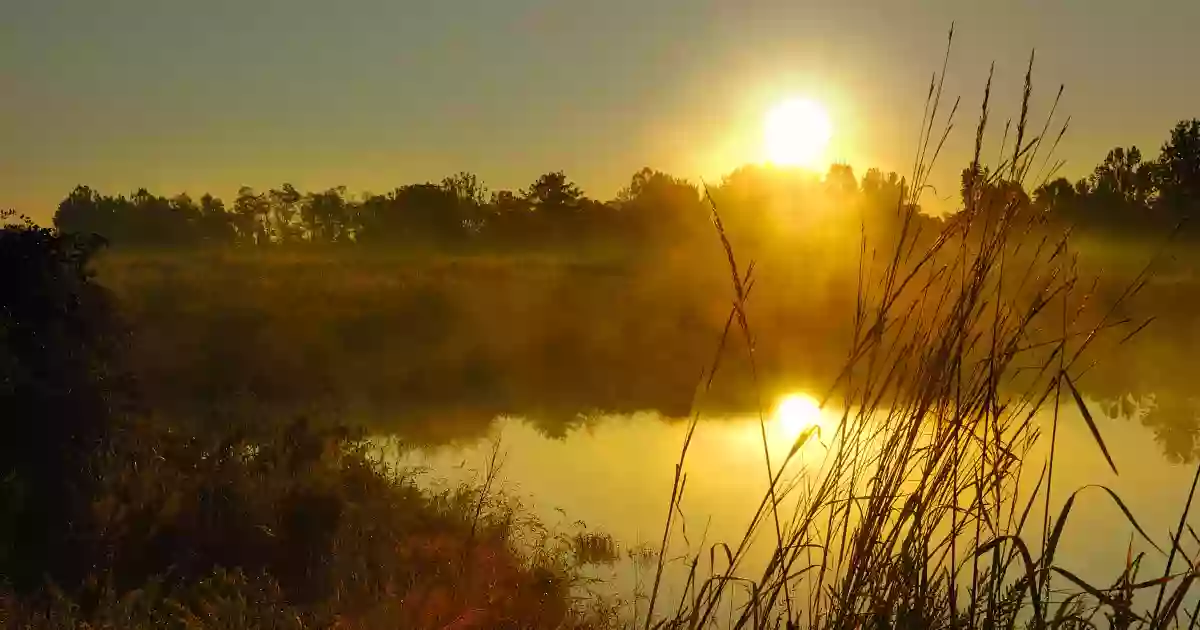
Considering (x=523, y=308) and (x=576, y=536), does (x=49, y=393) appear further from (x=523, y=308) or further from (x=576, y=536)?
(x=523, y=308)

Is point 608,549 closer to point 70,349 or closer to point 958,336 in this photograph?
point 70,349

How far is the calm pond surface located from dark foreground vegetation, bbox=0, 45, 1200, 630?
18cm

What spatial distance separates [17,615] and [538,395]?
9.30 m

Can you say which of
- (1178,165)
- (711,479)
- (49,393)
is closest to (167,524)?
(49,393)

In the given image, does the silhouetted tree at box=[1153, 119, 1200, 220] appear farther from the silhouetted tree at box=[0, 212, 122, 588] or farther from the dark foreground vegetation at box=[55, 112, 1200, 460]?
the silhouetted tree at box=[0, 212, 122, 588]

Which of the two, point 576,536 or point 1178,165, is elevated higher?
point 1178,165

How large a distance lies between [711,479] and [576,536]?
1252mm

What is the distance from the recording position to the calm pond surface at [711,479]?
5012 mm

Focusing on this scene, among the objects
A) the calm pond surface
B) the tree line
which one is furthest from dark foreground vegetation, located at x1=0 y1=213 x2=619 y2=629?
the tree line

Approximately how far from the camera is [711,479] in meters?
6.41

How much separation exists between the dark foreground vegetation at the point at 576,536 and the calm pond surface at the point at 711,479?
0.18 m

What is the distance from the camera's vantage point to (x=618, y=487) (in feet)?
22.5

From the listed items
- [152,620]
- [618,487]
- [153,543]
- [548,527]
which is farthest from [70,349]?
[618,487]

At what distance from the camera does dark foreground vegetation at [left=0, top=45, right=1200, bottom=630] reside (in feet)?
4.42
